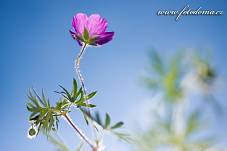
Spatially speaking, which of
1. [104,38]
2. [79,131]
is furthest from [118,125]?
[104,38]

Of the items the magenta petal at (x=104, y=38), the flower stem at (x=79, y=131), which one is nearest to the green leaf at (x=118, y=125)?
the flower stem at (x=79, y=131)

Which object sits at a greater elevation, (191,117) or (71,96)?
(71,96)

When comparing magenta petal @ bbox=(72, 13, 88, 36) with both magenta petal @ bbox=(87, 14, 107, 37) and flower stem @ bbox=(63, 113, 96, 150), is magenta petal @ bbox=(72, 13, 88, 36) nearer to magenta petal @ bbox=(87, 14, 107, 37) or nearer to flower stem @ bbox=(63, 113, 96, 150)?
magenta petal @ bbox=(87, 14, 107, 37)

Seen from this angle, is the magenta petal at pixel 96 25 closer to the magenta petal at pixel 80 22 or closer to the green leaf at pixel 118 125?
the magenta petal at pixel 80 22

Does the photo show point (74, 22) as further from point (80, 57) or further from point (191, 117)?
point (191, 117)

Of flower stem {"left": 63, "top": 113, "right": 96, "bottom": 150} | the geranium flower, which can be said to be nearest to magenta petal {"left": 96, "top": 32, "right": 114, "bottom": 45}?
the geranium flower

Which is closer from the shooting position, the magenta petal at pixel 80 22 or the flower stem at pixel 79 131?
the flower stem at pixel 79 131

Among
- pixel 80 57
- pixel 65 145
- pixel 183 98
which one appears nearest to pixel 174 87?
pixel 183 98
